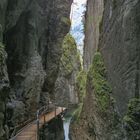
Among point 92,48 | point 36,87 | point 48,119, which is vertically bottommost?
point 48,119

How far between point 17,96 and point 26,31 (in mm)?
4209

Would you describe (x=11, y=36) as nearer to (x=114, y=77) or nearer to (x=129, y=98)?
(x=114, y=77)

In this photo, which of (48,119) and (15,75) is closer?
(48,119)

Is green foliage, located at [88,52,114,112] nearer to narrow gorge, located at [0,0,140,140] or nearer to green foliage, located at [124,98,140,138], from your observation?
narrow gorge, located at [0,0,140,140]

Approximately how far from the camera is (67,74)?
152 feet

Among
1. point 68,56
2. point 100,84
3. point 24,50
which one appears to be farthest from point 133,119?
point 68,56

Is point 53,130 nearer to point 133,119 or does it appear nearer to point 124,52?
point 124,52

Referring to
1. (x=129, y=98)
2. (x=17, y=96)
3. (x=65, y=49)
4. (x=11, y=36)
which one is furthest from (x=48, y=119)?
(x=65, y=49)

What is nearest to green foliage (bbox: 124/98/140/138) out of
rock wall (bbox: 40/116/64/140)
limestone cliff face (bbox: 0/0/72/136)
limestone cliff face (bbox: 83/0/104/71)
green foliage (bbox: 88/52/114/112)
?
green foliage (bbox: 88/52/114/112)

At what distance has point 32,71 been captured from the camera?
23000 mm

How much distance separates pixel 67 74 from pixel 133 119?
34.7 metres

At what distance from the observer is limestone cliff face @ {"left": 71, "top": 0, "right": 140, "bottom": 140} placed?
39.4ft

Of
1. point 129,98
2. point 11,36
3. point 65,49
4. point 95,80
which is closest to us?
point 129,98

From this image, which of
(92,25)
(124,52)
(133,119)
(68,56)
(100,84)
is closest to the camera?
(133,119)
